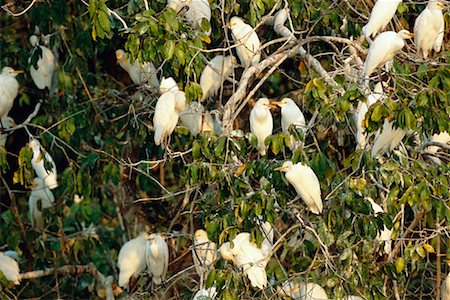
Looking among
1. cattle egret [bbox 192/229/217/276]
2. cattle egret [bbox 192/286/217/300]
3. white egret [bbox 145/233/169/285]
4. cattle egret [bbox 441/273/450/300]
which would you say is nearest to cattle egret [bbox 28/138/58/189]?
white egret [bbox 145/233/169/285]

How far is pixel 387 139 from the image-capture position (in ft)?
8.60

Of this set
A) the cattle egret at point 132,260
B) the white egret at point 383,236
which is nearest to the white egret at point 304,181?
the white egret at point 383,236

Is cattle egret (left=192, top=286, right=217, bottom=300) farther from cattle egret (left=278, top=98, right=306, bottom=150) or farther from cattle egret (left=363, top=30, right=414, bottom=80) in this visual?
cattle egret (left=363, top=30, right=414, bottom=80)

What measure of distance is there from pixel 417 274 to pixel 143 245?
0.92m

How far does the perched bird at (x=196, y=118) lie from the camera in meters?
2.99

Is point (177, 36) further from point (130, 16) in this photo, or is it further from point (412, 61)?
point (412, 61)

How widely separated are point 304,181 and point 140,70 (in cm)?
104

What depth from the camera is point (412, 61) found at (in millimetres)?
2916

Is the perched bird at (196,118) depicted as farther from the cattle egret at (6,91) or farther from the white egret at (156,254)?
the cattle egret at (6,91)

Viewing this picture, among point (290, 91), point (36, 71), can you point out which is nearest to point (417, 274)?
point (290, 91)

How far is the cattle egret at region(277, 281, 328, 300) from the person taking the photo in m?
2.59

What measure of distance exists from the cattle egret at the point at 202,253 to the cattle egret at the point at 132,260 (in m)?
0.35

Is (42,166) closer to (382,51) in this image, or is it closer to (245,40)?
(245,40)

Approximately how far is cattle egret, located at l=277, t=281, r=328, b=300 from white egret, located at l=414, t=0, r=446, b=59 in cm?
71
